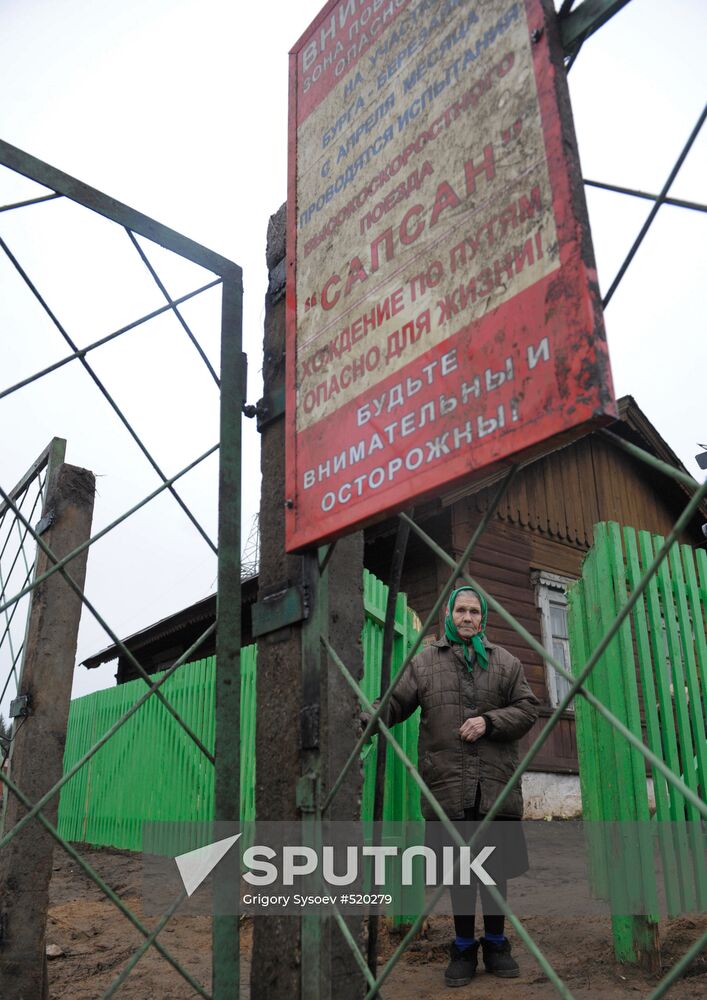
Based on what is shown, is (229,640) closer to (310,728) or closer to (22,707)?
(310,728)

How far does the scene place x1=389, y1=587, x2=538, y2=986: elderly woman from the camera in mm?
3404

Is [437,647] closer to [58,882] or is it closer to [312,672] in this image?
[312,672]

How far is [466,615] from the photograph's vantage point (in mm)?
3736

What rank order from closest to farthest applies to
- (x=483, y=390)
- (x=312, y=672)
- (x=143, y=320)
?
(x=483, y=390) → (x=312, y=672) → (x=143, y=320)

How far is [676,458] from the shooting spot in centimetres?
1253

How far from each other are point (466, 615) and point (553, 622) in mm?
6851

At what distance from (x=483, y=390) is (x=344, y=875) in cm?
139

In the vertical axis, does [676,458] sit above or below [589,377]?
above

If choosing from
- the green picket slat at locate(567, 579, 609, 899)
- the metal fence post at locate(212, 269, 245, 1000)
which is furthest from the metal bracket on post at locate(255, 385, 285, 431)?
the green picket slat at locate(567, 579, 609, 899)

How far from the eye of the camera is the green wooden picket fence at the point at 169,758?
478 cm

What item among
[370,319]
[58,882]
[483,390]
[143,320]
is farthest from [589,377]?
[58,882]

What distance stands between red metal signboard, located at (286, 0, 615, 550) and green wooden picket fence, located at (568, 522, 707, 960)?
7.13 ft

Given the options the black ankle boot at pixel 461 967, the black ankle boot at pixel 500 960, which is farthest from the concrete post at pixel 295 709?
the black ankle boot at pixel 500 960

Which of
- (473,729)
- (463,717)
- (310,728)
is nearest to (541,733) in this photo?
(310,728)
